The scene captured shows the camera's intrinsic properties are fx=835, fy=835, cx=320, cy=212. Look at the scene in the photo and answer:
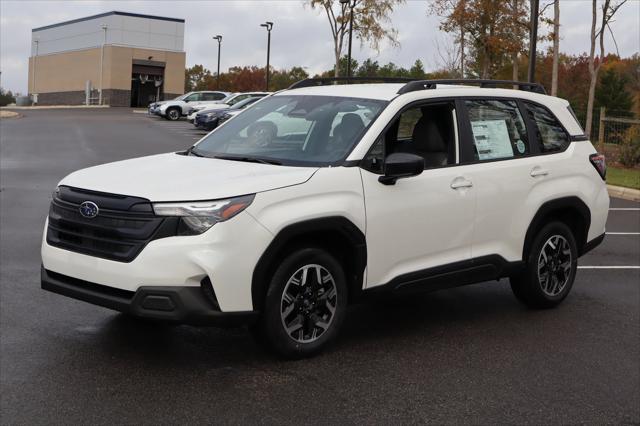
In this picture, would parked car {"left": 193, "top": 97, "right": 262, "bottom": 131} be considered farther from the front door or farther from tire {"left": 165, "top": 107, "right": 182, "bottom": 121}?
the front door

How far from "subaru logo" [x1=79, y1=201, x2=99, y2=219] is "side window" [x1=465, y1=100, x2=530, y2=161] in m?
3.01

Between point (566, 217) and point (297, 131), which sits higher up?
point (297, 131)

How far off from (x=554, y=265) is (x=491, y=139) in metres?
1.37

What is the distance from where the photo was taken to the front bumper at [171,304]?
4.91 m

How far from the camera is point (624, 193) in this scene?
17297mm

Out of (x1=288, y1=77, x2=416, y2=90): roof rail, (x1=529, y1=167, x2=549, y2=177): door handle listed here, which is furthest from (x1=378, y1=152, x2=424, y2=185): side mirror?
(x1=529, y1=167, x2=549, y2=177): door handle

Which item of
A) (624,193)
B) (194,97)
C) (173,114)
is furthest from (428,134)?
(194,97)

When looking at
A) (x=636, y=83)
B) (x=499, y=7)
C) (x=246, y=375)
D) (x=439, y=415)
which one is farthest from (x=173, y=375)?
(x=636, y=83)

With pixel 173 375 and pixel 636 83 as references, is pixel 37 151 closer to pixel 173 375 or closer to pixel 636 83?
pixel 173 375

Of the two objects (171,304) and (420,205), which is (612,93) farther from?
(171,304)

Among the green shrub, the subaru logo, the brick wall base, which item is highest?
the brick wall base

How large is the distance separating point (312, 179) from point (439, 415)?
1.71 metres

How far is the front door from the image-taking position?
5812mm

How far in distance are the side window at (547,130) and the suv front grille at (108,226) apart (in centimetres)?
371
